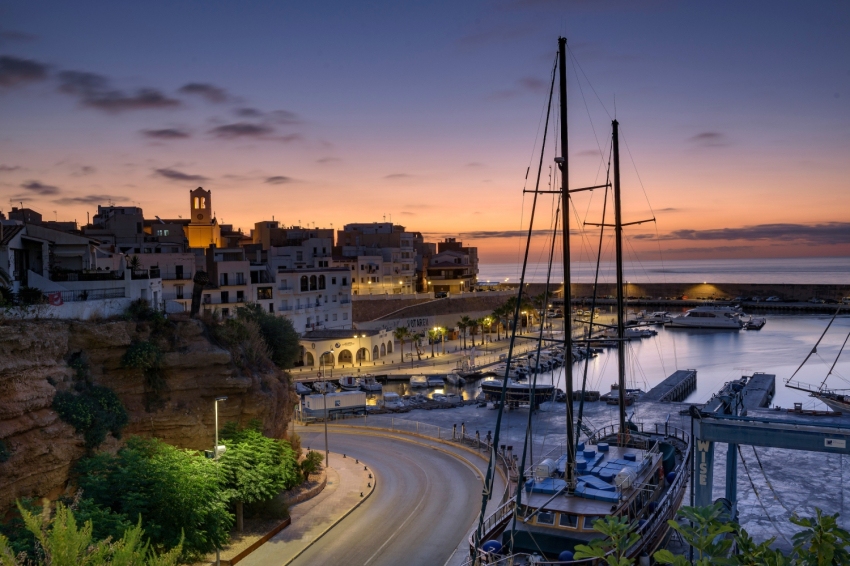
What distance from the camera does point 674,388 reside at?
149ft

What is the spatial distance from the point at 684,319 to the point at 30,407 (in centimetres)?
9271

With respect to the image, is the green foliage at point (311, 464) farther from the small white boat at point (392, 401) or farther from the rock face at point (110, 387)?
the small white boat at point (392, 401)

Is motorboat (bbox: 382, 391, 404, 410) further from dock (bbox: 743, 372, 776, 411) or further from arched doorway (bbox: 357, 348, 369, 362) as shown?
dock (bbox: 743, 372, 776, 411)

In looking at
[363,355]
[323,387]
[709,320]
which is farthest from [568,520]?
[709,320]

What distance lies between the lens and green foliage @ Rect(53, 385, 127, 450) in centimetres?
1669

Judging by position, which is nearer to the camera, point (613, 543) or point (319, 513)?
point (613, 543)

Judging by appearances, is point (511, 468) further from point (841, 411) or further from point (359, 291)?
point (359, 291)

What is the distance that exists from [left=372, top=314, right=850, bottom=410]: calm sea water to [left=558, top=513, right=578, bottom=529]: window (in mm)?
26739

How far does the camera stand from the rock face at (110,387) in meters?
15.5

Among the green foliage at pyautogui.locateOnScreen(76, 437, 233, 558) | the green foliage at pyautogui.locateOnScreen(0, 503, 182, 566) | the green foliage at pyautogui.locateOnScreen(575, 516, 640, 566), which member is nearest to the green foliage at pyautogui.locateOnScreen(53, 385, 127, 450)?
the green foliage at pyautogui.locateOnScreen(76, 437, 233, 558)

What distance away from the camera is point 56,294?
1945 centimetres

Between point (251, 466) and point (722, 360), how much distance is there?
58629mm

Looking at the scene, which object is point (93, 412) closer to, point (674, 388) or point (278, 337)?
point (278, 337)

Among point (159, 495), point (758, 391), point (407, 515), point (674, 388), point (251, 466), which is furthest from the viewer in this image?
point (674, 388)
